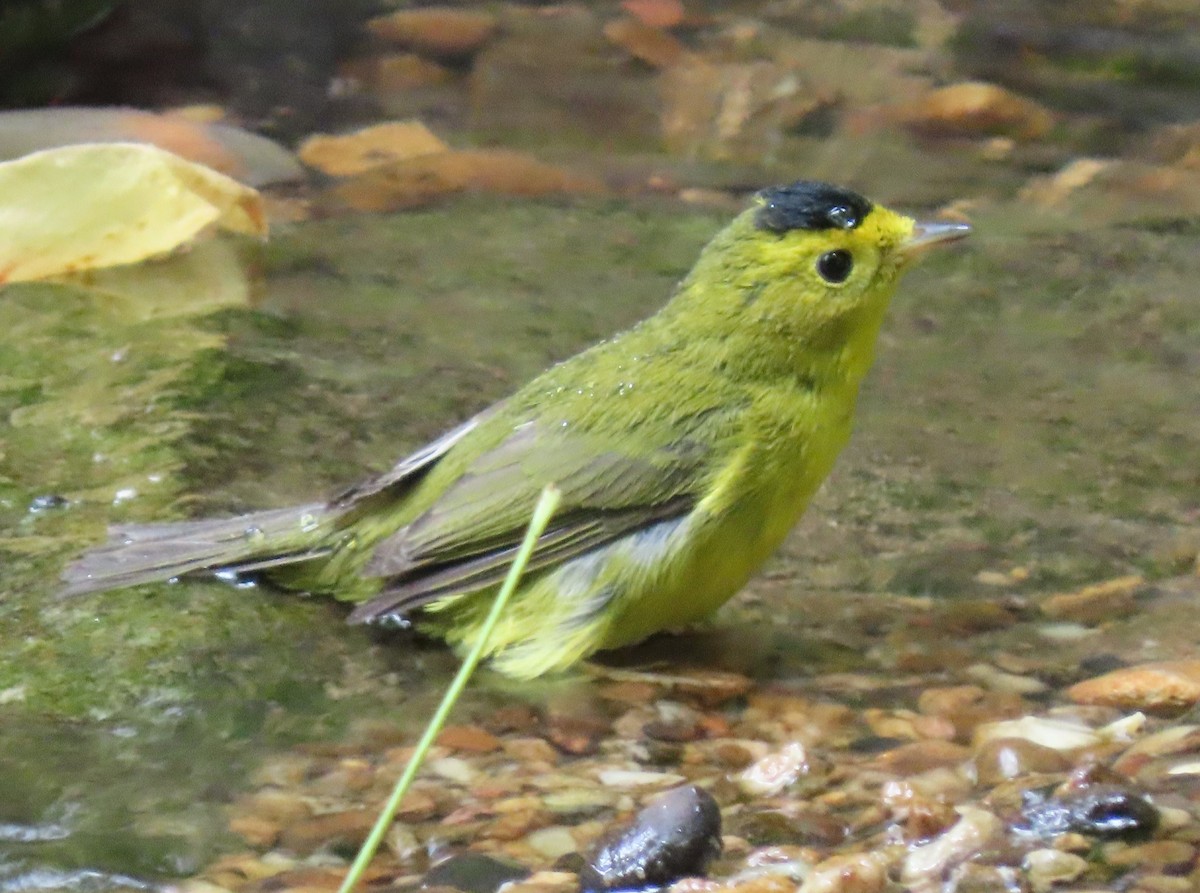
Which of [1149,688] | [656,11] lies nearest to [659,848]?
[1149,688]

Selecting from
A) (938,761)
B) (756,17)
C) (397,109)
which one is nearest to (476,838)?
(938,761)

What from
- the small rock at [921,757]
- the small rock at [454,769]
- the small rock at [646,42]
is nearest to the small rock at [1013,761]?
the small rock at [921,757]

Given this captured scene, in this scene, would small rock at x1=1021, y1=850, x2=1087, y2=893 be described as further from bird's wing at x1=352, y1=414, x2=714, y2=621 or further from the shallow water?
bird's wing at x1=352, y1=414, x2=714, y2=621

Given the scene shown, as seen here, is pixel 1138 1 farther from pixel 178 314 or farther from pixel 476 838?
pixel 476 838

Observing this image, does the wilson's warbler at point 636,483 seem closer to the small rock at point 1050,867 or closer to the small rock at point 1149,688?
the small rock at point 1149,688

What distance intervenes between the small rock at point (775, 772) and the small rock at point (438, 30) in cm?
644

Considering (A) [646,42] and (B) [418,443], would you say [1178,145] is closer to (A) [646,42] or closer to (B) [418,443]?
(A) [646,42]

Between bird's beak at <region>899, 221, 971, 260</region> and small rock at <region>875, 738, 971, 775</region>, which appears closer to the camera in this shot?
small rock at <region>875, 738, 971, 775</region>

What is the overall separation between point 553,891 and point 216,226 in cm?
406

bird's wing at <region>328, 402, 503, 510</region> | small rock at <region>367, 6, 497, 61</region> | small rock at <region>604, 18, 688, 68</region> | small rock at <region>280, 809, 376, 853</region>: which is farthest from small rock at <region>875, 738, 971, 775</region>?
small rock at <region>367, 6, 497, 61</region>

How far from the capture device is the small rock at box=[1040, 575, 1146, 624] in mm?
3559

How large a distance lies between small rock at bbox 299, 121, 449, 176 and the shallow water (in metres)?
0.74

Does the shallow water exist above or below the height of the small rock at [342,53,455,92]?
below

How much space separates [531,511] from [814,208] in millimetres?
863
